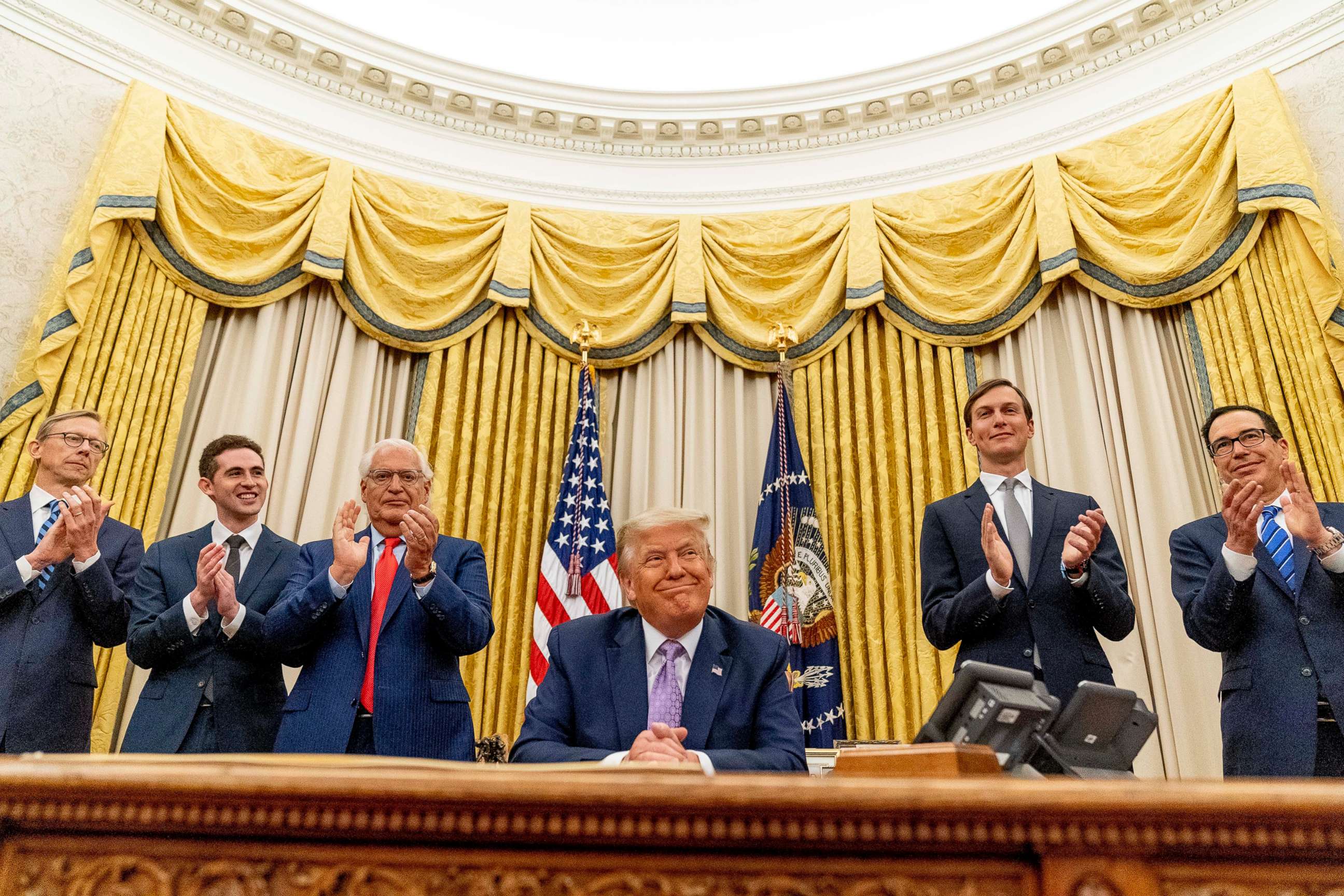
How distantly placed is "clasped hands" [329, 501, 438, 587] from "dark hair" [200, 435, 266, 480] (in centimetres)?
53

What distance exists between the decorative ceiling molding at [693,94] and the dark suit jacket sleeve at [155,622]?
3.80 meters

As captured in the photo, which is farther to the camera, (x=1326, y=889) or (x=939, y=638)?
(x=939, y=638)

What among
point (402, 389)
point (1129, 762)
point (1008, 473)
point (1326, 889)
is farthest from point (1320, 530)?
point (402, 389)

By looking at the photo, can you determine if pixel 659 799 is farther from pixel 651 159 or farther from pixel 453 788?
pixel 651 159

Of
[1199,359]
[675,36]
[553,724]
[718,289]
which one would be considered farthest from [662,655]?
[675,36]

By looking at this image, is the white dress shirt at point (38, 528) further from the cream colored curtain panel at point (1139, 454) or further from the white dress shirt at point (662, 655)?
the cream colored curtain panel at point (1139, 454)

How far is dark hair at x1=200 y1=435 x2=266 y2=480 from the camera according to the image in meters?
2.90

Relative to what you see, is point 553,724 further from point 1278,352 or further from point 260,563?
point 1278,352

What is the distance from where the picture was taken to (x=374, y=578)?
2.62 m

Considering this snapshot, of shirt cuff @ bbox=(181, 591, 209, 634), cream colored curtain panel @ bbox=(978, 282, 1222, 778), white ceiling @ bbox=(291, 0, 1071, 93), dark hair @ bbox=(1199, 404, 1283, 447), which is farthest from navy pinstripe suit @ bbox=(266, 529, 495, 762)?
white ceiling @ bbox=(291, 0, 1071, 93)

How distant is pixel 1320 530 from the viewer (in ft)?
7.77

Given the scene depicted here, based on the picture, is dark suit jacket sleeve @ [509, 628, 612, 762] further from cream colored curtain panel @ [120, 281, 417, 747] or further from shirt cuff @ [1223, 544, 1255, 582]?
cream colored curtain panel @ [120, 281, 417, 747]

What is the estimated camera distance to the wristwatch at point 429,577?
2438 millimetres

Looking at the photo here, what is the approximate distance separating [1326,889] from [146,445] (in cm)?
479
